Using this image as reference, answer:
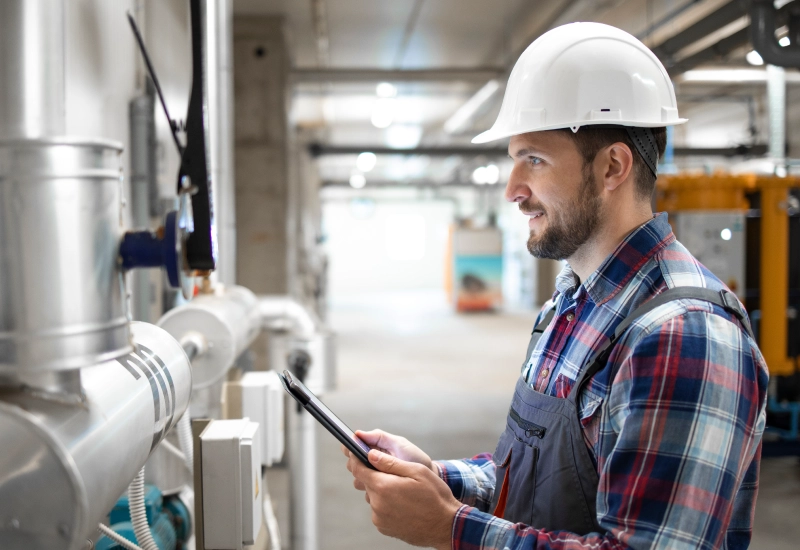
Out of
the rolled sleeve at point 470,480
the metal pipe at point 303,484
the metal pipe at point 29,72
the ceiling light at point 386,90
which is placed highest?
the ceiling light at point 386,90

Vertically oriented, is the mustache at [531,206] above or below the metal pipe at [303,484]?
above

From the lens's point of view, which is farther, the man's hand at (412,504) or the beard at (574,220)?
the beard at (574,220)

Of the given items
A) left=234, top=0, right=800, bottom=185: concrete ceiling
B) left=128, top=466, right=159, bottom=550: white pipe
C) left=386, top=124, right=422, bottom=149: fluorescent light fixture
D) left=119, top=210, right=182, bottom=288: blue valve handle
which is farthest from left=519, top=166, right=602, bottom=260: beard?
left=386, top=124, right=422, bottom=149: fluorescent light fixture

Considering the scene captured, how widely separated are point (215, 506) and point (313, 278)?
840 cm

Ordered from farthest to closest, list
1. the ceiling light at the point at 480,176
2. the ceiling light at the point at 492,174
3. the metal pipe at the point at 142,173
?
the ceiling light at the point at 480,176 < the ceiling light at the point at 492,174 < the metal pipe at the point at 142,173

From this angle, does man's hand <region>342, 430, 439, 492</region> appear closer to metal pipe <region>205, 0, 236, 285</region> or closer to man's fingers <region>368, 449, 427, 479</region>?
man's fingers <region>368, 449, 427, 479</region>

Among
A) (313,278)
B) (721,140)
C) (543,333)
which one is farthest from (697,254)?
(721,140)

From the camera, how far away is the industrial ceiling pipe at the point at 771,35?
10.0ft

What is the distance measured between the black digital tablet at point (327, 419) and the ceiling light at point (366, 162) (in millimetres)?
11646

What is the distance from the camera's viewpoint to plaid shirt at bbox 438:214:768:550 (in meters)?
0.82

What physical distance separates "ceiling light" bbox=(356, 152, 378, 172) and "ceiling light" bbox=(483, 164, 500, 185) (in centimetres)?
229

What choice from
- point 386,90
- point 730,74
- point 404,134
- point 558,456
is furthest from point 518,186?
point 404,134

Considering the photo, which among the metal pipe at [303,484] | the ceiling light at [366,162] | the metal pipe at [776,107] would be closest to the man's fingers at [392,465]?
the metal pipe at [303,484]

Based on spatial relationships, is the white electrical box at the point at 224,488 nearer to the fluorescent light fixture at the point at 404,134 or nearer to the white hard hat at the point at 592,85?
the white hard hat at the point at 592,85
